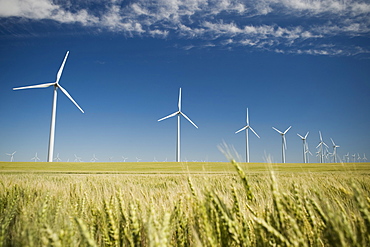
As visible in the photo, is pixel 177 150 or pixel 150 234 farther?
pixel 177 150

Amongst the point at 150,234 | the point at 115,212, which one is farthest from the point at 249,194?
the point at 115,212

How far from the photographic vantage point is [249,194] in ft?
6.34

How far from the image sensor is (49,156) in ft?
153

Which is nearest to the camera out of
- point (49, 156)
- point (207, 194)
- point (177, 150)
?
point (207, 194)

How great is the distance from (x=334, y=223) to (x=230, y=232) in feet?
2.16

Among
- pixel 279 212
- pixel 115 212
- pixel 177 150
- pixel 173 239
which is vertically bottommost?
pixel 173 239

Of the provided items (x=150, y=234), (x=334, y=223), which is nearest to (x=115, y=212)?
(x=150, y=234)

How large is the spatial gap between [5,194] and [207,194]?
5.02m

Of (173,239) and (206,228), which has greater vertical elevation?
(206,228)

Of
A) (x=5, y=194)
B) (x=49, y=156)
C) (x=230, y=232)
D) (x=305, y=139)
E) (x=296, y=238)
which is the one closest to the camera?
(x=296, y=238)

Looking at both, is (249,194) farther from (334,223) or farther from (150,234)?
(150,234)

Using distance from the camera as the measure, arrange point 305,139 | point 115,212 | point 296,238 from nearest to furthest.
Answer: point 296,238 < point 115,212 < point 305,139

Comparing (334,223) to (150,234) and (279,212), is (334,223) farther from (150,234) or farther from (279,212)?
(150,234)

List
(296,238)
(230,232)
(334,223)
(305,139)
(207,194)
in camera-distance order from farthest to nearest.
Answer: (305,139), (207,194), (230,232), (296,238), (334,223)
